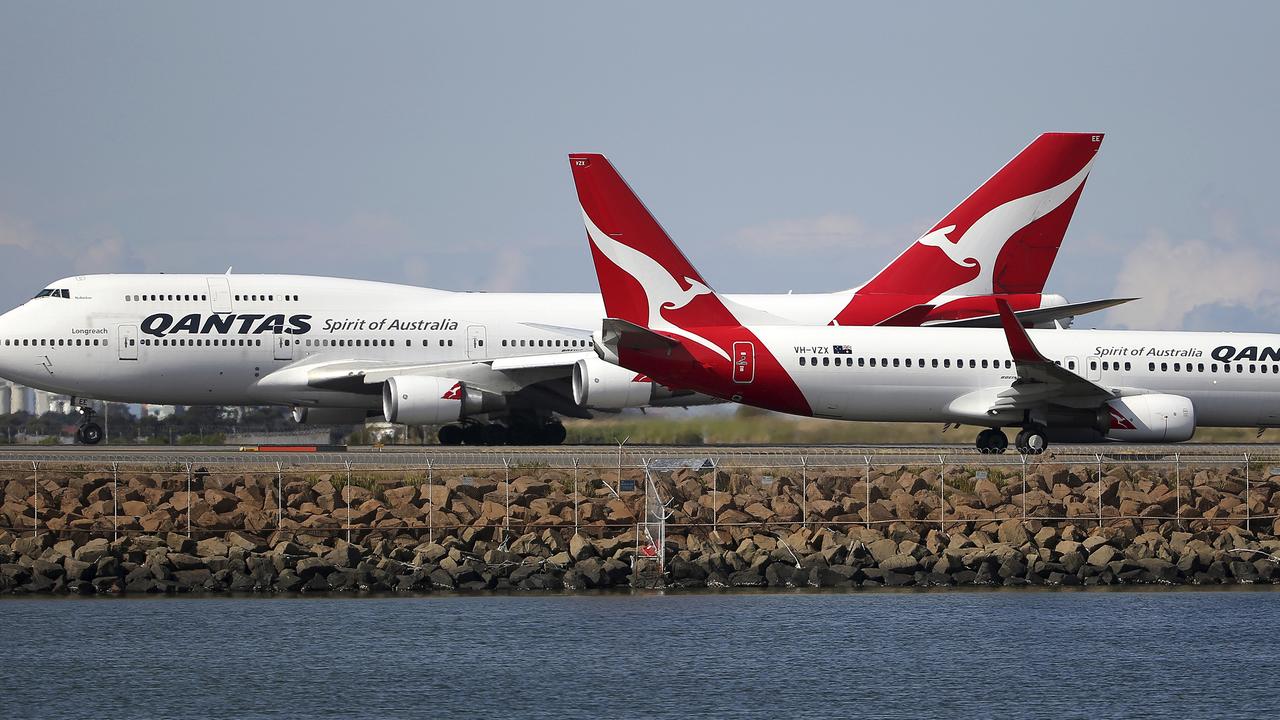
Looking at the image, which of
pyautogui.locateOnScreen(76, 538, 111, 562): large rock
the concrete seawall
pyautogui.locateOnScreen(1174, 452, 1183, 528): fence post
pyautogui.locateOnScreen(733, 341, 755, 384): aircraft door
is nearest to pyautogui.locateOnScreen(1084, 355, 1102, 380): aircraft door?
the concrete seawall

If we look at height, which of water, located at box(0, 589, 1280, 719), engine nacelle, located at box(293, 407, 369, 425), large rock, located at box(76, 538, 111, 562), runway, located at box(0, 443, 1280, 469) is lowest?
water, located at box(0, 589, 1280, 719)

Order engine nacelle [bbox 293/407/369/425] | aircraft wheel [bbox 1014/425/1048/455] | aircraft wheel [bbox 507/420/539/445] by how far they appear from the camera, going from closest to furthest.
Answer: aircraft wheel [bbox 1014/425/1048/455] < aircraft wheel [bbox 507/420/539/445] < engine nacelle [bbox 293/407/369/425]

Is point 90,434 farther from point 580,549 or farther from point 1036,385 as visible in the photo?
point 1036,385

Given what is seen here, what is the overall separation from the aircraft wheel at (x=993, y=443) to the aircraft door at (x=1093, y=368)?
2611 millimetres

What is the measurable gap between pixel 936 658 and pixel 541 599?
817 centimetres

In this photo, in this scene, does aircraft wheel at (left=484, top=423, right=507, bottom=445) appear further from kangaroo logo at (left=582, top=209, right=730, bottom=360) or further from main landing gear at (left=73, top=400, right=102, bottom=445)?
main landing gear at (left=73, top=400, right=102, bottom=445)

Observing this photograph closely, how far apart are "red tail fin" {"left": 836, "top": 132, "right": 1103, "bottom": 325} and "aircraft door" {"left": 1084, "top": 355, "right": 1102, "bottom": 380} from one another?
7653mm

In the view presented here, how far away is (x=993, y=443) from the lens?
47.7 m

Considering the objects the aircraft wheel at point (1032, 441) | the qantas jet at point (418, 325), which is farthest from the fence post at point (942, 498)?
the qantas jet at point (418, 325)

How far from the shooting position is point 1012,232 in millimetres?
54875

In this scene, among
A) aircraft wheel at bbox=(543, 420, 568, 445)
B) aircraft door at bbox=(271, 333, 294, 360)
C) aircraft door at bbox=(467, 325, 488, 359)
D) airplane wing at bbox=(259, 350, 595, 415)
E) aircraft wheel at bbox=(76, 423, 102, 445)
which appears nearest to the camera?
airplane wing at bbox=(259, 350, 595, 415)

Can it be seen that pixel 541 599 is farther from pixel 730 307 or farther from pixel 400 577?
pixel 730 307

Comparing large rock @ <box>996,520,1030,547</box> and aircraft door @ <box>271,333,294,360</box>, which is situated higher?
aircraft door @ <box>271,333,294,360</box>

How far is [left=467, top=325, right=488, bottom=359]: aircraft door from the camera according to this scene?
5434 centimetres
